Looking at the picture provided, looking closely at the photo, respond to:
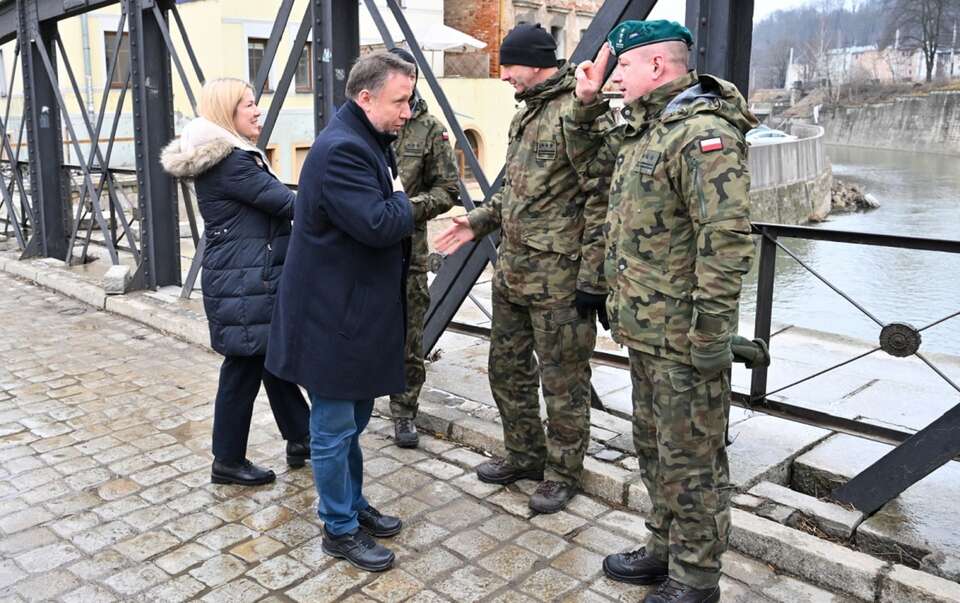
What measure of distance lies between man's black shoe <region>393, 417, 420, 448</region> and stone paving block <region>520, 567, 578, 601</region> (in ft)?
4.55

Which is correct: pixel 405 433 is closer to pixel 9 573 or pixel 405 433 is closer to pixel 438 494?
pixel 438 494

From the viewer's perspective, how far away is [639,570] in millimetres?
3242

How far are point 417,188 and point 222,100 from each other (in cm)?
111

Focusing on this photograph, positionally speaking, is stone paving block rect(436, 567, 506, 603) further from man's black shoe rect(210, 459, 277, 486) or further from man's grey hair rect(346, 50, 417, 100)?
man's grey hair rect(346, 50, 417, 100)

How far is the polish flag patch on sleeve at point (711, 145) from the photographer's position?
8.84 ft

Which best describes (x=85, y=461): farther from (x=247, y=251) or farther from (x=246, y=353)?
(x=247, y=251)

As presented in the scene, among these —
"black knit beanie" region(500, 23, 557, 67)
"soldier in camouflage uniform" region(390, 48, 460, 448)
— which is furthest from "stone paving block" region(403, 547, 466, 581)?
"black knit beanie" region(500, 23, 557, 67)

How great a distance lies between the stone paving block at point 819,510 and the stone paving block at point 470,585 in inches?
48.8

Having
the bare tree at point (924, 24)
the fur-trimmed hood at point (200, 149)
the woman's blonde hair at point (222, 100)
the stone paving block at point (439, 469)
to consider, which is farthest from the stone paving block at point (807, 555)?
the bare tree at point (924, 24)

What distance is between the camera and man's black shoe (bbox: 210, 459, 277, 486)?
4.10 metres

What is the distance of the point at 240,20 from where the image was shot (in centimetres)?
2028

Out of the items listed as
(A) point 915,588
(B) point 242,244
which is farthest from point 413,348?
(A) point 915,588

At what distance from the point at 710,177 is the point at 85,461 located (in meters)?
3.41

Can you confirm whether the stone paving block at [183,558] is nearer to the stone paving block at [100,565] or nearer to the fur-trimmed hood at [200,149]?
the stone paving block at [100,565]
